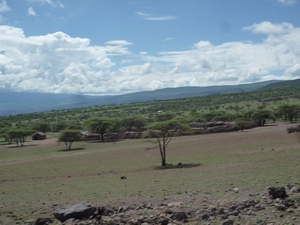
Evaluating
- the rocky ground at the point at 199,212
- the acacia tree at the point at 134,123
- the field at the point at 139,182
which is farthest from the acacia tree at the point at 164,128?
the acacia tree at the point at 134,123

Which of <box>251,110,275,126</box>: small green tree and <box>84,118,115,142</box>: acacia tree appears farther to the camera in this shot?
<box>251,110,275,126</box>: small green tree

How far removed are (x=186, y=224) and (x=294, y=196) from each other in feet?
15.3

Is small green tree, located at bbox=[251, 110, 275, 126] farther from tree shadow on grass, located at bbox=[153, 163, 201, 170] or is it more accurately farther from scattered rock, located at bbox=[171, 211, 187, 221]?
scattered rock, located at bbox=[171, 211, 187, 221]

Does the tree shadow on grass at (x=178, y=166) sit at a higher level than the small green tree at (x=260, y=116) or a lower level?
lower

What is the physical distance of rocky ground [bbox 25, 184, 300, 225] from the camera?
13.1m

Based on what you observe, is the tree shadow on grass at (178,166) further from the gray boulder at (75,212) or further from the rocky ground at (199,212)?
the gray boulder at (75,212)

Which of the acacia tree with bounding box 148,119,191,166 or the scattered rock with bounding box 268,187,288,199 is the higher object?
the acacia tree with bounding box 148,119,191,166

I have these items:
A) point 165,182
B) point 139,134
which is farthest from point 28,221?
point 139,134

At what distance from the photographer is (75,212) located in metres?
15.3

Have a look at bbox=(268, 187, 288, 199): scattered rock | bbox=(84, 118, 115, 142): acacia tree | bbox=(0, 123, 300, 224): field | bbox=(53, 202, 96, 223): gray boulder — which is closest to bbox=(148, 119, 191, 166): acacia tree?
bbox=(0, 123, 300, 224): field

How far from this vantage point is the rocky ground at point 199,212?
1312 cm

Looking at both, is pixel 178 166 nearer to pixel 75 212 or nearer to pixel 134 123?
pixel 75 212

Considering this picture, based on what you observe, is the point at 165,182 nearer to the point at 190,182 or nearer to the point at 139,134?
the point at 190,182

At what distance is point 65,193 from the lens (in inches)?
797
